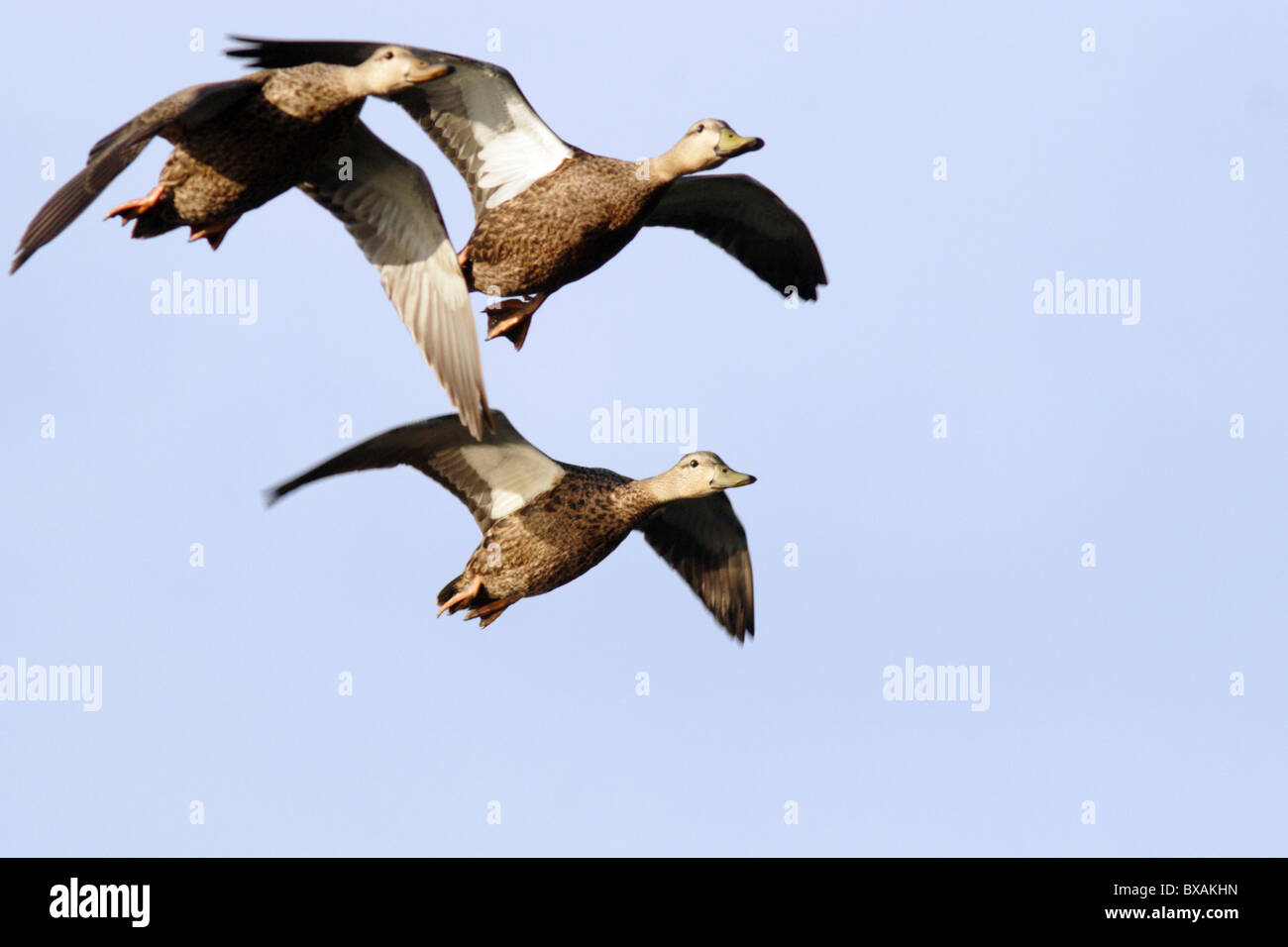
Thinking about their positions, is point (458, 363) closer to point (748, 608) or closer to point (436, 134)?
point (436, 134)

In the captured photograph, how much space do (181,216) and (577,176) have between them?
2.92 metres

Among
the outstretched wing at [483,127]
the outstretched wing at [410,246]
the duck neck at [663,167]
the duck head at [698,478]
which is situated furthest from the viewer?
the duck head at [698,478]

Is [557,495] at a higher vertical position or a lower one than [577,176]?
lower

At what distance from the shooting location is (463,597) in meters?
15.2

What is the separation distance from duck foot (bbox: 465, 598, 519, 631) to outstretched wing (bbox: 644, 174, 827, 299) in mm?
3933

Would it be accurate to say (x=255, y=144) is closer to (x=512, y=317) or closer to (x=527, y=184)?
(x=527, y=184)

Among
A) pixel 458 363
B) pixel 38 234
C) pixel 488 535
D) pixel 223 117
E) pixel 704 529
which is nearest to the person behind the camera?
pixel 38 234

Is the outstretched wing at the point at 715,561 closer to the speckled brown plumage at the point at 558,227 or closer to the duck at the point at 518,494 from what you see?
the duck at the point at 518,494

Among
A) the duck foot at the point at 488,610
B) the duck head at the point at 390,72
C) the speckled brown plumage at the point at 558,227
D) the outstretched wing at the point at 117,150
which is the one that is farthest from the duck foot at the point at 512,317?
the outstretched wing at the point at 117,150

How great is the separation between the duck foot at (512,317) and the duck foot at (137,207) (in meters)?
2.81

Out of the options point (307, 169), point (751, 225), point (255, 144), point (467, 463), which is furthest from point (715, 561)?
point (255, 144)

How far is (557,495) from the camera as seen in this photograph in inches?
614

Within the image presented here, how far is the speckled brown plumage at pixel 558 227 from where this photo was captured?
1498 centimetres
